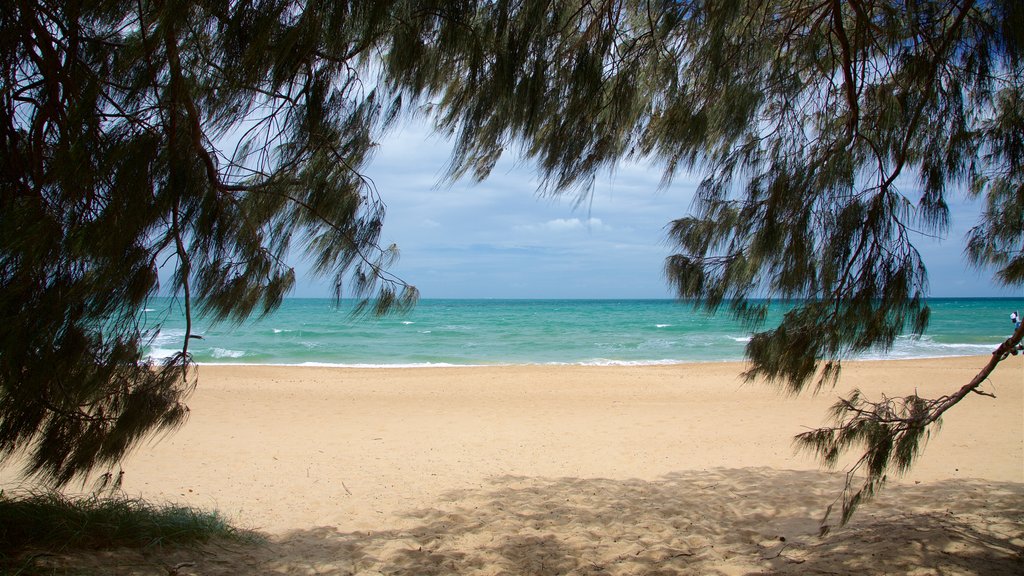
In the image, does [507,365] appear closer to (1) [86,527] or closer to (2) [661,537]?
(2) [661,537]

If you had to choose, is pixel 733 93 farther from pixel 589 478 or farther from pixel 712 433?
pixel 712 433

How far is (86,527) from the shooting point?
2684 mm

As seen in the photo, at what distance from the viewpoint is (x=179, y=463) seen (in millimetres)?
5305

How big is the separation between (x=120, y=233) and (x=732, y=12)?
198cm

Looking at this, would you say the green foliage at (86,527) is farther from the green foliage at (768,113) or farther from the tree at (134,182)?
the green foliage at (768,113)

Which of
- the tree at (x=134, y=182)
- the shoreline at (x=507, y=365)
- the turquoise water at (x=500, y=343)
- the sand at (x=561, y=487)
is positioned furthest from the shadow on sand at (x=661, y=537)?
the shoreline at (x=507, y=365)

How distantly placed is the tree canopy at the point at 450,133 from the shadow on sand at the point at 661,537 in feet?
2.92

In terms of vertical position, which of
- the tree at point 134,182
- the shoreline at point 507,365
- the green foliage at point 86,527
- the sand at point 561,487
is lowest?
the shoreline at point 507,365

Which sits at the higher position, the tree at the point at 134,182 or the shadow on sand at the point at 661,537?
the tree at the point at 134,182

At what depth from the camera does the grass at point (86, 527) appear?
2.50 meters

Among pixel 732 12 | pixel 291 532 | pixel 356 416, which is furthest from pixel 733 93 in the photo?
pixel 356 416

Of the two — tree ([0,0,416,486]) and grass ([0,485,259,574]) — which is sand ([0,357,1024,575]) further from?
tree ([0,0,416,486])

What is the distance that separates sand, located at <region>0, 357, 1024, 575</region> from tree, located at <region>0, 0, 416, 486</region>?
0.89 m

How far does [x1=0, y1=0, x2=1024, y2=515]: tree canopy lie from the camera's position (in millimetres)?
1773
